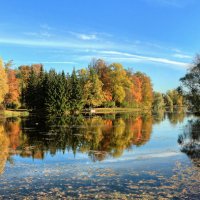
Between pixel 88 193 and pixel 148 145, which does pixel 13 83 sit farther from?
pixel 88 193

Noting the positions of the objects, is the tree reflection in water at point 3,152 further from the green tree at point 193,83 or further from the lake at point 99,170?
the green tree at point 193,83

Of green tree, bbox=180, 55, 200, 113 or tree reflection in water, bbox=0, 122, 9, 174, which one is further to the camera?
green tree, bbox=180, 55, 200, 113

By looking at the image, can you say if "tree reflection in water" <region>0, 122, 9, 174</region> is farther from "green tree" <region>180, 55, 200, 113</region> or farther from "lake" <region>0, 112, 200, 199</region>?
"green tree" <region>180, 55, 200, 113</region>

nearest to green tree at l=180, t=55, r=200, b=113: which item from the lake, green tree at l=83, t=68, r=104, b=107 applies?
the lake

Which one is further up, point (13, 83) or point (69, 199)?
point (13, 83)

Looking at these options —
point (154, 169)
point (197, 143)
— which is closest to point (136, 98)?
point (197, 143)

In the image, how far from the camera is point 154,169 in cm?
1565

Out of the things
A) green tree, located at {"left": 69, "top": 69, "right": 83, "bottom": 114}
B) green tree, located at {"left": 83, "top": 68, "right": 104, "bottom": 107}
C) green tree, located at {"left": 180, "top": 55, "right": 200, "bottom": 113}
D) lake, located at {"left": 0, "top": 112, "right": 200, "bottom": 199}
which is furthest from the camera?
green tree, located at {"left": 83, "top": 68, "right": 104, "bottom": 107}

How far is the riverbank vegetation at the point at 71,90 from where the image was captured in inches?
2891

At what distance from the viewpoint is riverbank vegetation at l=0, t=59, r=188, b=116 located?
73.4 meters

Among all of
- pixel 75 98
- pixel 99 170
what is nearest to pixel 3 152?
pixel 99 170

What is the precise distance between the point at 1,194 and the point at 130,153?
439 inches

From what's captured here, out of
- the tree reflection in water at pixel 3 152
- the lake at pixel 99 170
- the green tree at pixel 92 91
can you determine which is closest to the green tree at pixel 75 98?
the green tree at pixel 92 91

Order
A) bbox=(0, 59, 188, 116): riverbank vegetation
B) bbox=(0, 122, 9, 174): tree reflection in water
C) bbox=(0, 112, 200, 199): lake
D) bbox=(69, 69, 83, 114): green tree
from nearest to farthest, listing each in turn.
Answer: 1. bbox=(0, 112, 200, 199): lake
2. bbox=(0, 122, 9, 174): tree reflection in water
3. bbox=(0, 59, 188, 116): riverbank vegetation
4. bbox=(69, 69, 83, 114): green tree
